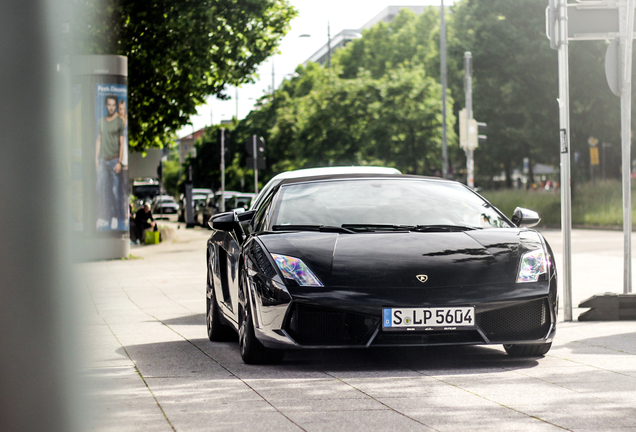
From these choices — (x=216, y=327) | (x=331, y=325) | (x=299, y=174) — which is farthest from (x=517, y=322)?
(x=299, y=174)

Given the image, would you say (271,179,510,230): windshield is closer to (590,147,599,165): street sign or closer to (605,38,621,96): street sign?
(605,38,621,96): street sign

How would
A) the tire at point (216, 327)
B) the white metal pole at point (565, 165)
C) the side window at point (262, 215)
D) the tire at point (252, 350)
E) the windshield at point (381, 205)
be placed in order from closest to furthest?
1. the tire at point (252, 350)
2. the windshield at point (381, 205)
3. the side window at point (262, 215)
4. the tire at point (216, 327)
5. the white metal pole at point (565, 165)

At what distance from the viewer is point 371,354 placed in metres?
6.89

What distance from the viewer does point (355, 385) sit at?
217 inches

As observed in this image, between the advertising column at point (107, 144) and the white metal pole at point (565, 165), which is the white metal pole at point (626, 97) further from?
the advertising column at point (107, 144)

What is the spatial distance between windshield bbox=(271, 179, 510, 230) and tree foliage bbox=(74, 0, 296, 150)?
17592 millimetres

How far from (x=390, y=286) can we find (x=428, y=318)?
1.01 ft

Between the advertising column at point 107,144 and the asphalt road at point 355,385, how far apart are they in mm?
12740

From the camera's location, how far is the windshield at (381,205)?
681cm

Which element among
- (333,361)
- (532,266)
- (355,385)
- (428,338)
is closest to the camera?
(355,385)

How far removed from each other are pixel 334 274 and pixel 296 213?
43.8 inches

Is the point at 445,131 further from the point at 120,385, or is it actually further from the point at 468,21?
the point at 120,385

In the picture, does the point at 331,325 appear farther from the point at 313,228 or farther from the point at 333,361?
the point at 313,228

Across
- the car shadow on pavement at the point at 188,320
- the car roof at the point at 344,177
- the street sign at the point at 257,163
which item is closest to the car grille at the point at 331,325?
the car roof at the point at 344,177
